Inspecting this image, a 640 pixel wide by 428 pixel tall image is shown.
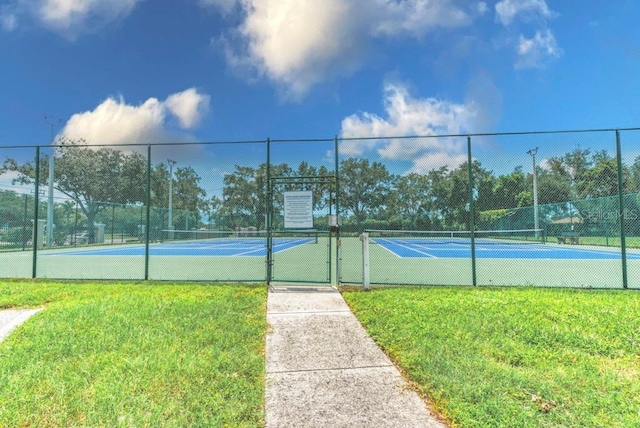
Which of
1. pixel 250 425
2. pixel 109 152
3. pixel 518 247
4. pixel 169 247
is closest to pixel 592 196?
pixel 518 247

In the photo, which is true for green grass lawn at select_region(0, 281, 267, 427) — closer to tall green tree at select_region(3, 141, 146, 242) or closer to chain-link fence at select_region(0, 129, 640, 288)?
chain-link fence at select_region(0, 129, 640, 288)

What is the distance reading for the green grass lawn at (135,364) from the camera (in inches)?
93.5

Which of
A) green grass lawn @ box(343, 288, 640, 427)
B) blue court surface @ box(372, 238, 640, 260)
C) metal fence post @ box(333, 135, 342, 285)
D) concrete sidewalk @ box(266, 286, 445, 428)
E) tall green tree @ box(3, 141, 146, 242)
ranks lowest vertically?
blue court surface @ box(372, 238, 640, 260)

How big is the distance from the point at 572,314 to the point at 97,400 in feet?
17.4

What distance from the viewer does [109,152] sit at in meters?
24.5

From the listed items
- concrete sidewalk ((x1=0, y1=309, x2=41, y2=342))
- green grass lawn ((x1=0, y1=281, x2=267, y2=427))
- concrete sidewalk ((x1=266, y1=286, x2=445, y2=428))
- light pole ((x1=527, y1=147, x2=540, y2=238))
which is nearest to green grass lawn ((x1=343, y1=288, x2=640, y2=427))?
concrete sidewalk ((x1=266, y1=286, x2=445, y2=428))

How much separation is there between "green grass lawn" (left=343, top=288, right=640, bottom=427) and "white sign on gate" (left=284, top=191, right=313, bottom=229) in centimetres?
196

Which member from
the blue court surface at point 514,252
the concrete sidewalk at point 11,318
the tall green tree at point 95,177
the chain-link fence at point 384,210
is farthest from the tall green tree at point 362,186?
the tall green tree at point 95,177

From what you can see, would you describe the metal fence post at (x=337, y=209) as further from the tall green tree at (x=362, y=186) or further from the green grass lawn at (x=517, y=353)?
the green grass lawn at (x=517, y=353)

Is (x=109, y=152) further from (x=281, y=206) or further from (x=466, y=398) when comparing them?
(x=466, y=398)

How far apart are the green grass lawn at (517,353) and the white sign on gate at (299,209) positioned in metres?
1.96

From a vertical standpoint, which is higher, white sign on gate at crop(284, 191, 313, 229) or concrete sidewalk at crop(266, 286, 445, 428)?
white sign on gate at crop(284, 191, 313, 229)

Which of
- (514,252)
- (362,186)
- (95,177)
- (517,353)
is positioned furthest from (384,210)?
(95,177)

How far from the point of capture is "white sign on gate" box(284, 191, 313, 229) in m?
6.95
